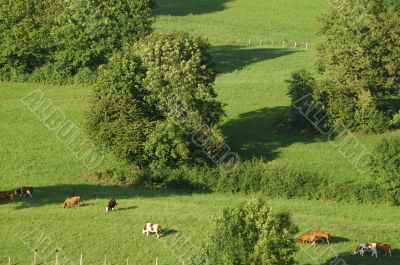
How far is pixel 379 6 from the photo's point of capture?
92.8 m

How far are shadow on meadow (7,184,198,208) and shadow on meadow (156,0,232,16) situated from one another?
68365 mm

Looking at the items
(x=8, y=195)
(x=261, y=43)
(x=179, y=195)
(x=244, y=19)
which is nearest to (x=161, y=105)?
(x=179, y=195)

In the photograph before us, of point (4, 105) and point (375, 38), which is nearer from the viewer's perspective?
point (375, 38)

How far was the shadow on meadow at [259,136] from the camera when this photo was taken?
83.3 metres

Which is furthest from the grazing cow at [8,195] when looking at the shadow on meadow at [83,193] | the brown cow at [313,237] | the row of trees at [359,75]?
the row of trees at [359,75]

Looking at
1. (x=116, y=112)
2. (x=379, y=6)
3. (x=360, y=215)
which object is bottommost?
(x=360, y=215)

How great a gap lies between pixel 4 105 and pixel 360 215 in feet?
146

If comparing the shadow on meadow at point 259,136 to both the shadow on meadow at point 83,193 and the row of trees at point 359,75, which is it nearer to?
the row of trees at point 359,75

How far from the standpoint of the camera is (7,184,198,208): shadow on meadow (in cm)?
6806

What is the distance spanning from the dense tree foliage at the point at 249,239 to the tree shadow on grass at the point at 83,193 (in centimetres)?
1678

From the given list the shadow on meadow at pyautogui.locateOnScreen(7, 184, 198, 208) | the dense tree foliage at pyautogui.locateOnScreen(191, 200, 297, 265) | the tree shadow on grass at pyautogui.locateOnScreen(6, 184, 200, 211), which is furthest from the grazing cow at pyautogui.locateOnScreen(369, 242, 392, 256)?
the tree shadow on grass at pyautogui.locateOnScreen(6, 184, 200, 211)

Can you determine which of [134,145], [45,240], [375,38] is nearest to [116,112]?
[134,145]

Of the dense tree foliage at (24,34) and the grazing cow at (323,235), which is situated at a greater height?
the dense tree foliage at (24,34)

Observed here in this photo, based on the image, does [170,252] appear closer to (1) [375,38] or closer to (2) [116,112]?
(2) [116,112]
